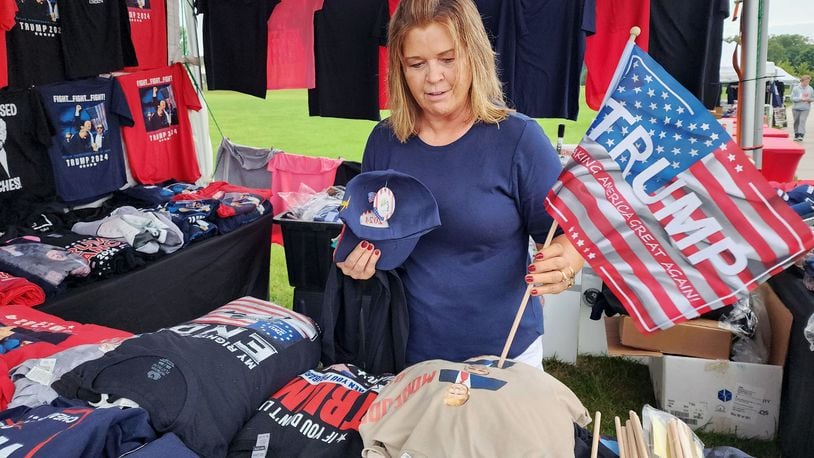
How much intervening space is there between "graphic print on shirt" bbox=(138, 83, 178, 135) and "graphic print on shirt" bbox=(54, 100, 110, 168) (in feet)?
1.40

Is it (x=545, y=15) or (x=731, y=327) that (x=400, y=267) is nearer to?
(x=731, y=327)

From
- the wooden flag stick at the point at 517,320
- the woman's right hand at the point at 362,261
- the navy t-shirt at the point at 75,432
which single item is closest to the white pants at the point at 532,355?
the wooden flag stick at the point at 517,320

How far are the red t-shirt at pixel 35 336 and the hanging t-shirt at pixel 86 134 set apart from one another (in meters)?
2.17

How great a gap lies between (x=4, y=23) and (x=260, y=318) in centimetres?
261

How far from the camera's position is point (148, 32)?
176 inches

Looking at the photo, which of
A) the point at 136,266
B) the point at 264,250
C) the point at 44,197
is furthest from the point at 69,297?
the point at 264,250

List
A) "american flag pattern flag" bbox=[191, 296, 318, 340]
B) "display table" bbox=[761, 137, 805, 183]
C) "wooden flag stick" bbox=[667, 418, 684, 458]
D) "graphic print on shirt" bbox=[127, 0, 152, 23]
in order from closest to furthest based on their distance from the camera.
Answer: "wooden flag stick" bbox=[667, 418, 684, 458] < "american flag pattern flag" bbox=[191, 296, 318, 340] < "graphic print on shirt" bbox=[127, 0, 152, 23] < "display table" bbox=[761, 137, 805, 183]

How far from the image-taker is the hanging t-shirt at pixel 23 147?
3496mm

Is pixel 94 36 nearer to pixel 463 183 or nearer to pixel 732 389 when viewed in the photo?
pixel 463 183

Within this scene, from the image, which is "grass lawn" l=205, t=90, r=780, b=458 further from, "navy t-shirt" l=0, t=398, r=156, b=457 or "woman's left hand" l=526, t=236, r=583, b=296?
"navy t-shirt" l=0, t=398, r=156, b=457

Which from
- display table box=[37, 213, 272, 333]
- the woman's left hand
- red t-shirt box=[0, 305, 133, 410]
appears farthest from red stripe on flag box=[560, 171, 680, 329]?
display table box=[37, 213, 272, 333]

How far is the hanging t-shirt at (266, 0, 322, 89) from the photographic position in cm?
471

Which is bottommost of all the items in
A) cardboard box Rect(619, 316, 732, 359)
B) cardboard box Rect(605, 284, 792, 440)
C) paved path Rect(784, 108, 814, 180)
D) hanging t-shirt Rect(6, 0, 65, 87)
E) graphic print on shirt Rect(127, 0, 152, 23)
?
cardboard box Rect(605, 284, 792, 440)

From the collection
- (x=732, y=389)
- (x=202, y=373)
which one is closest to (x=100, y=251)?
(x=202, y=373)
